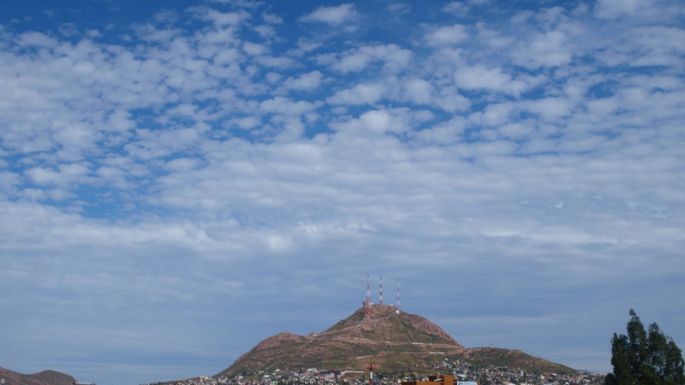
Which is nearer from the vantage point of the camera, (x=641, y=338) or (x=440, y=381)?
(x=641, y=338)

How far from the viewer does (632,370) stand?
298 feet

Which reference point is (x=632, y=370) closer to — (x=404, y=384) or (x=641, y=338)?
(x=641, y=338)

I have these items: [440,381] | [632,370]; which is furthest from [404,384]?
[632,370]

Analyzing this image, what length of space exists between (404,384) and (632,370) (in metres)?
29.2

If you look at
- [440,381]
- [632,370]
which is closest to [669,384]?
[632,370]

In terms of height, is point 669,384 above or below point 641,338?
below

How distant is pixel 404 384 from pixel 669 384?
33191mm

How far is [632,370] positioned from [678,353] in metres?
5.96

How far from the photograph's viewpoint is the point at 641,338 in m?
92.4

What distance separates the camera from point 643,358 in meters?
91.6

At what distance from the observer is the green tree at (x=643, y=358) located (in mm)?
89688

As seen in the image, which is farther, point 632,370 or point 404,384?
point 404,384

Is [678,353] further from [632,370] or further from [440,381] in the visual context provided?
[440,381]

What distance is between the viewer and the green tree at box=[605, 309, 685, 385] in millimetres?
89688
